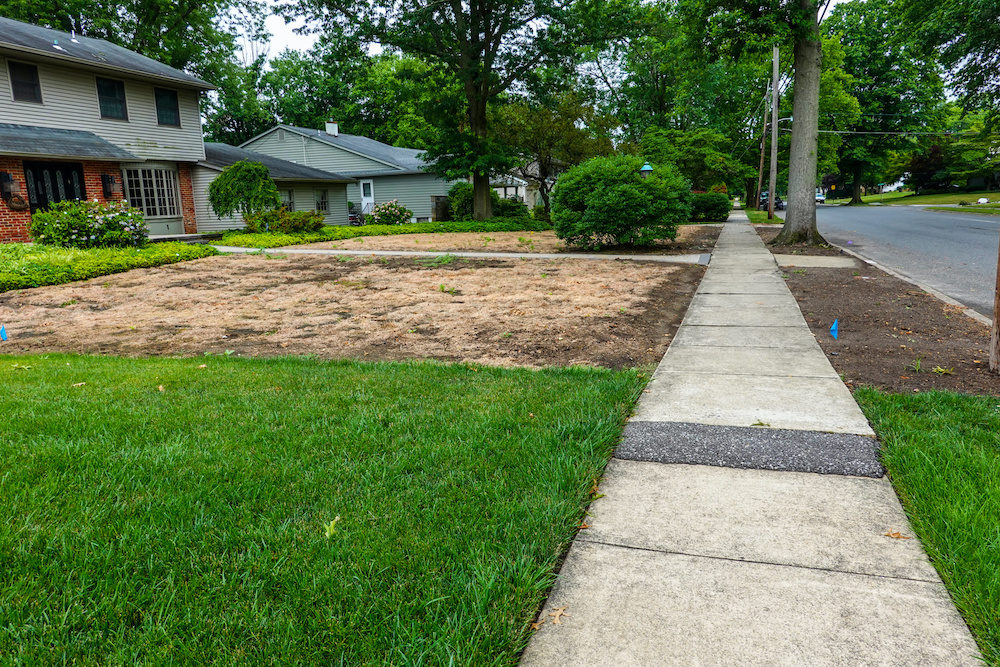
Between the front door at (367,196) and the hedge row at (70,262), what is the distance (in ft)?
71.5

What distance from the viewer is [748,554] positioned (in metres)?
2.59

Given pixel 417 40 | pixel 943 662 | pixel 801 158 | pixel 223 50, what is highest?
pixel 223 50

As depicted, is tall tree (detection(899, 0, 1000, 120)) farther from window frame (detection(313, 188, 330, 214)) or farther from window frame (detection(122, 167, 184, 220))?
window frame (detection(122, 167, 184, 220))

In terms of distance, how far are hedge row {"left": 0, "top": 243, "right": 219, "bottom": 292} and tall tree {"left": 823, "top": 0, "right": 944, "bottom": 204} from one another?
175 ft

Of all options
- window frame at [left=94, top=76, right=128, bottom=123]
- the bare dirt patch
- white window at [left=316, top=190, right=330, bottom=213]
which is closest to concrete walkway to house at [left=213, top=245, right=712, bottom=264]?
the bare dirt patch

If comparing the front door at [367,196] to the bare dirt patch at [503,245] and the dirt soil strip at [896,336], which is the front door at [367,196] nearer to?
the bare dirt patch at [503,245]

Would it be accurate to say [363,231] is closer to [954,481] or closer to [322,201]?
[322,201]

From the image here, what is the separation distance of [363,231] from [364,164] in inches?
507

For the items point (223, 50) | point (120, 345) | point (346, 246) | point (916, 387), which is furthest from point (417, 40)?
point (916, 387)

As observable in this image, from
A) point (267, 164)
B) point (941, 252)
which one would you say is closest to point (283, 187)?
point (267, 164)

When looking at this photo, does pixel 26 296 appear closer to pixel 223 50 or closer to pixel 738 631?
pixel 738 631

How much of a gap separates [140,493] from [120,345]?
15.1 ft

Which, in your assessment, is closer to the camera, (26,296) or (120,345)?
(120,345)

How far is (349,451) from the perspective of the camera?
359cm
